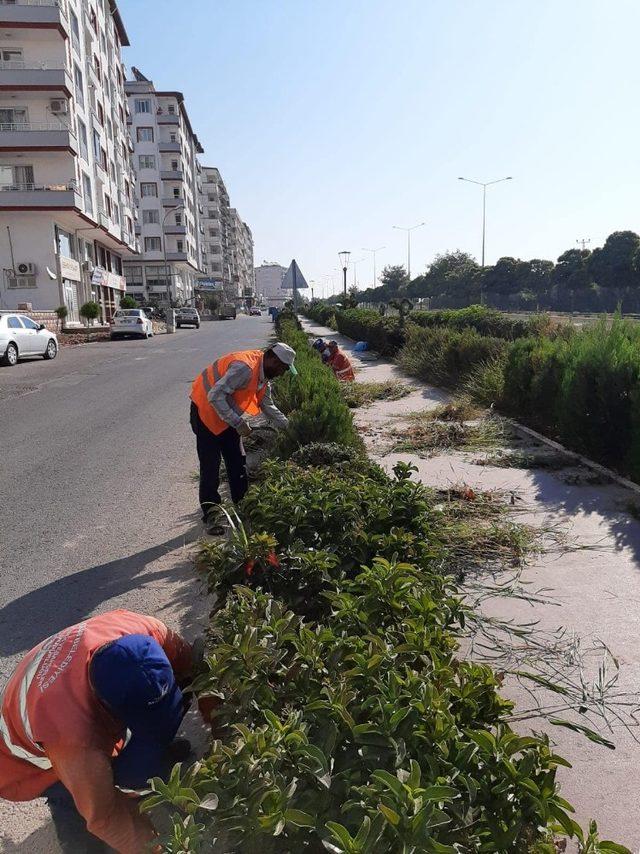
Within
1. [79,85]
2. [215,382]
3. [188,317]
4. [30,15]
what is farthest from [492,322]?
[188,317]

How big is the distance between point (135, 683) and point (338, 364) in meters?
11.2

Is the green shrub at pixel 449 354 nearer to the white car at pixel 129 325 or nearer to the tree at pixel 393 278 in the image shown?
the white car at pixel 129 325

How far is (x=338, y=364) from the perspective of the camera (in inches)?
506

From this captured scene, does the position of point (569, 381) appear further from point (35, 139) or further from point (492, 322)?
point (35, 139)

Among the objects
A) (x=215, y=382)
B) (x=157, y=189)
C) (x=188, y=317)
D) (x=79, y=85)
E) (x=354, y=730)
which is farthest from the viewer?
(x=157, y=189)

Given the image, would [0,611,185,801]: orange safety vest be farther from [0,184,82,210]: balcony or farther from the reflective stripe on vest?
[0,184,82,210]: balcony

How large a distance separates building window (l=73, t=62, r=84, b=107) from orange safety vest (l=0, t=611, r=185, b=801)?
4353cm

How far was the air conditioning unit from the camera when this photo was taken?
1433 inches

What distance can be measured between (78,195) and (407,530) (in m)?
37.6

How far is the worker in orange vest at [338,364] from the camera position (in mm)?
12563

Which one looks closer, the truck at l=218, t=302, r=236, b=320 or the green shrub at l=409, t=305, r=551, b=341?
the green shrub at l=409, t=305, r=551, b=341

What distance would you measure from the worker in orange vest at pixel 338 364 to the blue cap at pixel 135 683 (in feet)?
34.8

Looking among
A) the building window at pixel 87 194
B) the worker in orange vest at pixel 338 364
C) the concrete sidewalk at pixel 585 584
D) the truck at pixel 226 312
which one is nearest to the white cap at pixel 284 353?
the concrete sidewalk at pixel 585 584

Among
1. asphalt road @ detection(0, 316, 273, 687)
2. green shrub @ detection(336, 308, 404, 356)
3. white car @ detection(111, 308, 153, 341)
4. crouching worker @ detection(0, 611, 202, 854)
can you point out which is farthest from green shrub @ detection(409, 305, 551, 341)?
white car @ detection(111, 308, 153, 341)
